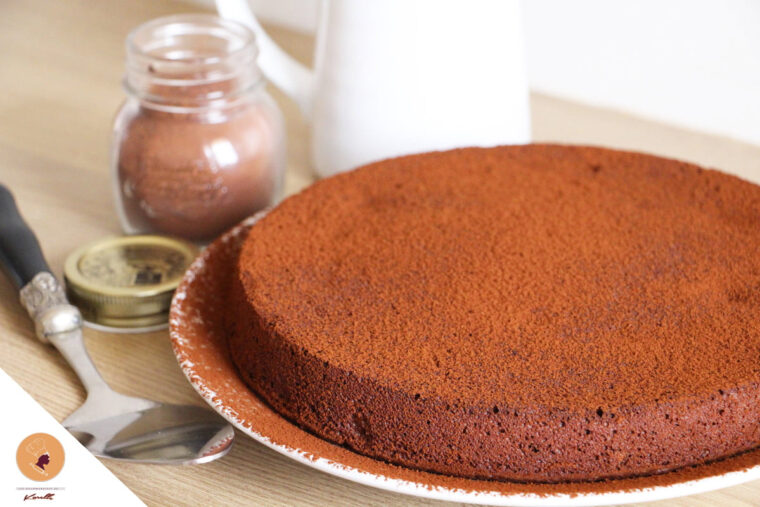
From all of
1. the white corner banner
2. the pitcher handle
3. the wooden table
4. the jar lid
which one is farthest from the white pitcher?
the white corner banner

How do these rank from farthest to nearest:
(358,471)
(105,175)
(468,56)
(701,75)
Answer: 1. (701,75)
2. (105,175)
3. (468,56)
4. (358,471)

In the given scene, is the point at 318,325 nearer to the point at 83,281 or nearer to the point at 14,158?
the point at 83,281

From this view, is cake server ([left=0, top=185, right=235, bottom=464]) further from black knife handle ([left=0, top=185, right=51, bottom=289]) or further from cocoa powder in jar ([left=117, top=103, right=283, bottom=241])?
cocoa powder in jar ([left=117, top=103, right=283, bottom=241])

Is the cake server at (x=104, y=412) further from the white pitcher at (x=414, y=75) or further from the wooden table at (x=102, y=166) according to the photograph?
the white pitcher at (x=414, y=75)

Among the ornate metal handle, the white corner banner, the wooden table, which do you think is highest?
the white corner banner

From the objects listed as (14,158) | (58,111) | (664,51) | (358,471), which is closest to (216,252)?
(358,471)

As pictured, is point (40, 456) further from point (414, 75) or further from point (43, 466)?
point (414, 75)

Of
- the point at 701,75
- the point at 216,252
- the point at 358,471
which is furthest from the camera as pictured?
the point at 701,75
